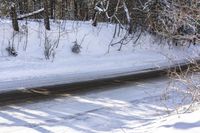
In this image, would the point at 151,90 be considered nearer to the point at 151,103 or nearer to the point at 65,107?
the point at 151,103

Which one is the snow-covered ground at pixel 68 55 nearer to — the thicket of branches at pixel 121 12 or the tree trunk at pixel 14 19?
the tree trunk at pixel 14 19

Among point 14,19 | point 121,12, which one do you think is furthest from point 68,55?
point 121,12

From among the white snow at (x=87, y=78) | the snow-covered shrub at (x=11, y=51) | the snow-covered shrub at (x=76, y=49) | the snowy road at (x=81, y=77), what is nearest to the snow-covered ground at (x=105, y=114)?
the white snow at (x=87, y=78)

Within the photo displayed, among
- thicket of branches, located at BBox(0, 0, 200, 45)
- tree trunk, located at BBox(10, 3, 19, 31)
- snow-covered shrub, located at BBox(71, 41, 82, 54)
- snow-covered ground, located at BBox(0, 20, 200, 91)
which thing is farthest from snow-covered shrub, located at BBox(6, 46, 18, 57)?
thicket of branches, located at BBox(0, 0, 200, 45)

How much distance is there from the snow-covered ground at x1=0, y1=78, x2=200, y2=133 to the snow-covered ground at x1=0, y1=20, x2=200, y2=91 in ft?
5.49

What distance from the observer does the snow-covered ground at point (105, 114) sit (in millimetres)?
7367

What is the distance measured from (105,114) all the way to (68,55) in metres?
6.73

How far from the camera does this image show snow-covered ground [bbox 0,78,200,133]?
24.2 feet

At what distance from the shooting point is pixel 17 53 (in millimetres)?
14102

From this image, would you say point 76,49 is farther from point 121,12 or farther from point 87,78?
point 121,12

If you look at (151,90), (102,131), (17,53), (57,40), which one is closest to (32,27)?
(57,40)

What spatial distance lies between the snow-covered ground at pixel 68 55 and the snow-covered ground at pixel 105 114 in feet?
5.49

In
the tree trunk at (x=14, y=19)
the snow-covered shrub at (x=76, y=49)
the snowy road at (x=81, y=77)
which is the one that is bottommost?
the snowy road at (x=81, y=77)

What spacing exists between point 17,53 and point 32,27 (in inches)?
83.3
